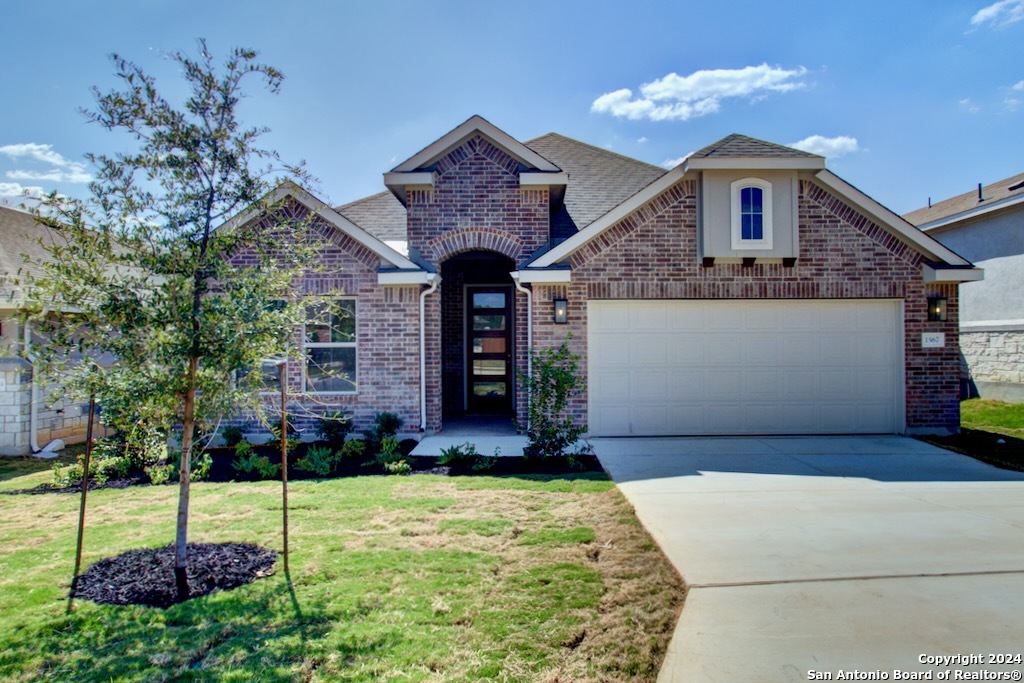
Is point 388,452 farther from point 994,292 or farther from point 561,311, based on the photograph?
point 994,292

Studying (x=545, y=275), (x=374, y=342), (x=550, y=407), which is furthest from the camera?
(x=374, y=342)

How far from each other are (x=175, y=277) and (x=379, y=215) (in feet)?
29.3

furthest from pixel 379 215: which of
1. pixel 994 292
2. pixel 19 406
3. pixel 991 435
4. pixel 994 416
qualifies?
pixel 994 292

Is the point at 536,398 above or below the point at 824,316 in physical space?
below

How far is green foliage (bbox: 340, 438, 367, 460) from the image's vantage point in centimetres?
921

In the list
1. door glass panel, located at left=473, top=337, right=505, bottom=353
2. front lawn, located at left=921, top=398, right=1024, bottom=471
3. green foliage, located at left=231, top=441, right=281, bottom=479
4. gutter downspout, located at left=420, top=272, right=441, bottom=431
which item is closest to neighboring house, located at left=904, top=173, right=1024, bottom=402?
front lawn, located at left=921, top=398, right=1024, bottom=471

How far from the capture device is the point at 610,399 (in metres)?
10.3

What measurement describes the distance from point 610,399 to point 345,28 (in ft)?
24.8

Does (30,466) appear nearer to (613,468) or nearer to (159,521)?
(159,521)

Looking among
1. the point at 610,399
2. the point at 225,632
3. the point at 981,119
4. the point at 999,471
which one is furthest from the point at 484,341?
the point at 981,119

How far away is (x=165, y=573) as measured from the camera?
15.5 ft

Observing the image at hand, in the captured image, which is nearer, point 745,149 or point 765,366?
point 745,149

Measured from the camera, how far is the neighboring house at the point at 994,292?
584 inches

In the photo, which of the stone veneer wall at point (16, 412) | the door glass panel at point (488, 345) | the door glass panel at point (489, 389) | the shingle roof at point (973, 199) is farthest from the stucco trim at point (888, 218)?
the stone veneer wall at point (16, 412)
